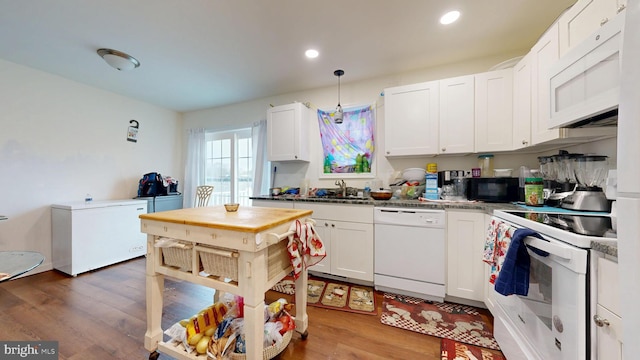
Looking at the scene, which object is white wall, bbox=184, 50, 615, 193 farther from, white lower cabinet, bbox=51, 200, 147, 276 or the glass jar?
white lower cabinet, bbox=51, 200, 147, 276

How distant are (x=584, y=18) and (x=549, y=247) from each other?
1.48 m

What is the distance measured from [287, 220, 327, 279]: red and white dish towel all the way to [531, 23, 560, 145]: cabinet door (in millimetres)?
1807

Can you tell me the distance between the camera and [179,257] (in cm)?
131

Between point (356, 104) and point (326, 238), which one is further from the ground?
point (356, 104)

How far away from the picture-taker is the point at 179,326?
1431 mm

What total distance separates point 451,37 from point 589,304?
86.2 inches

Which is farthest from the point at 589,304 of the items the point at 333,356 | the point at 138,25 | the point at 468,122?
the point at 138,25

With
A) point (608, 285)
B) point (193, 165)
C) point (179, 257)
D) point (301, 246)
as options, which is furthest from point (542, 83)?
point (193, 165)

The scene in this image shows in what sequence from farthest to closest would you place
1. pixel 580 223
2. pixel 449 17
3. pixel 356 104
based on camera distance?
pixel 356 104, pixel 449 17, pixel 580 223

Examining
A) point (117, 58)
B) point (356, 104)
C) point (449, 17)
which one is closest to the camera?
point (449, 17)

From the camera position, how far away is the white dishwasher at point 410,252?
1.96 m

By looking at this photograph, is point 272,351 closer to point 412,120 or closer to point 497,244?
point 497,244

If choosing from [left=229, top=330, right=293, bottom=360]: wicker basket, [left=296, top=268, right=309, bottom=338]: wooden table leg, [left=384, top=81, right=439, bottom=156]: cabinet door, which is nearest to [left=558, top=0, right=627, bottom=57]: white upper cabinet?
[left=384, top=81, right=439, bottom=156]: cabinet door

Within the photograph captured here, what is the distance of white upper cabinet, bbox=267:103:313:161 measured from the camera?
2.94 m
